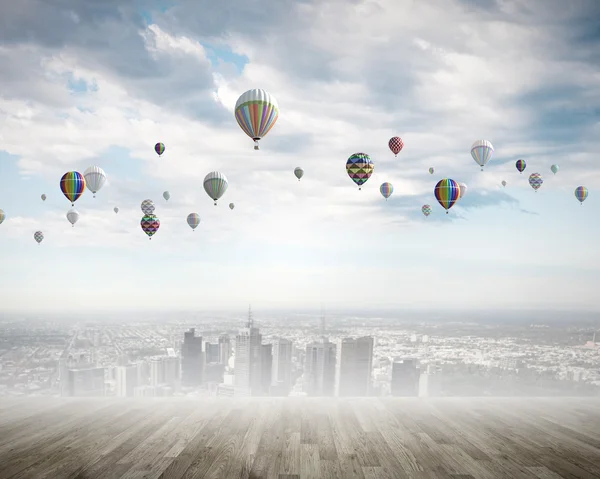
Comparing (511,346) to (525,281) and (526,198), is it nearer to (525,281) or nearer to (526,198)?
(525,281)

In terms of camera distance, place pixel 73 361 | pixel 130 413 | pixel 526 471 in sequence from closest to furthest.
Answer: pixel 526 471 → pixel 130 413 → pixel 73 361

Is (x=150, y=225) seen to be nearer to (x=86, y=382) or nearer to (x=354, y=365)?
(x=86, y=382)

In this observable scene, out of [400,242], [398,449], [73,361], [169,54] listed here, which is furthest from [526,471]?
[400,242]

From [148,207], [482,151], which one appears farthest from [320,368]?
[482,151]

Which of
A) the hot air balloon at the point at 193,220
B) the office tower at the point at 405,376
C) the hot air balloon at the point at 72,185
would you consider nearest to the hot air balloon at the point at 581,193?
the office tower at the point at 405,376

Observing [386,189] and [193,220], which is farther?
[193,220]

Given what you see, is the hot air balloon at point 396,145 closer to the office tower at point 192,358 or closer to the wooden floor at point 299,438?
the office tower at point 192,358

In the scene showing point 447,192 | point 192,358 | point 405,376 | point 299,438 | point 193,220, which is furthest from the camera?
point 193,220

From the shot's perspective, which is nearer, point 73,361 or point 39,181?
point 73,361
